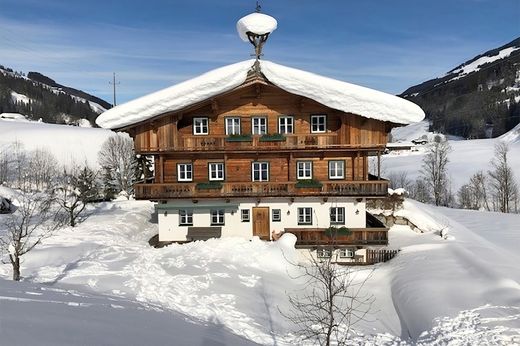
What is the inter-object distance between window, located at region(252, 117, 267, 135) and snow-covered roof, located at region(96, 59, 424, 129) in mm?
2682

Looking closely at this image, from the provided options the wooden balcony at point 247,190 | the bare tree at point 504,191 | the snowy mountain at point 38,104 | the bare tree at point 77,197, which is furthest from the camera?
the snowy mountain at point 38,104

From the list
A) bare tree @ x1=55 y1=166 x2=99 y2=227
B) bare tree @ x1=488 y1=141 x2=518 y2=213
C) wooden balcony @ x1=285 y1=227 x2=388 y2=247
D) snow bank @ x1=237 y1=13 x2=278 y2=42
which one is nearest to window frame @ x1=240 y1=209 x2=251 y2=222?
wooden balcony @ x1=285 y1=227 x2=388 y2=247

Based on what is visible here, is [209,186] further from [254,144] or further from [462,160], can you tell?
[462,160]

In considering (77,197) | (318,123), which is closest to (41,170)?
(77,197)

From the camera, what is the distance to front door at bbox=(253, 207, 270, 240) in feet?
77.4

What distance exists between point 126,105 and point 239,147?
6905mm

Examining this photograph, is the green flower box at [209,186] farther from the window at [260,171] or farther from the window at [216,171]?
the window at [260,171]

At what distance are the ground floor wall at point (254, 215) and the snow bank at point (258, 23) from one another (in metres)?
10.3

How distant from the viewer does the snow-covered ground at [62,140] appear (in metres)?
86.1

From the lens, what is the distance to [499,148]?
83125mm

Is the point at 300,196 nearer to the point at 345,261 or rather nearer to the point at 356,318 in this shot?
the point at 345,261

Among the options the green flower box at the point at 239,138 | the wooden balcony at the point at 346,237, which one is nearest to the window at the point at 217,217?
the green flower box at the point at 239,138

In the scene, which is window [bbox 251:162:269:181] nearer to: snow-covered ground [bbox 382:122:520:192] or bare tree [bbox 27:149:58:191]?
bare tree [bbox 27:149:58:191]

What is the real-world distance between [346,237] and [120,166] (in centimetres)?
4942
